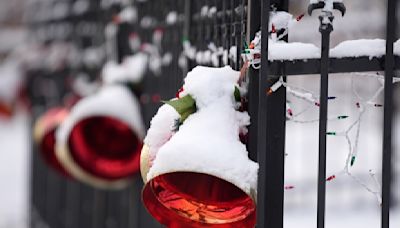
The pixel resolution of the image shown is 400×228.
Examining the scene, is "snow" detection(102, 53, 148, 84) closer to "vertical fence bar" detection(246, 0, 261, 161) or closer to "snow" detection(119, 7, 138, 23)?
"snow" detection(119, 7, 138, 23)

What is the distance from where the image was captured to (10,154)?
1161 cm

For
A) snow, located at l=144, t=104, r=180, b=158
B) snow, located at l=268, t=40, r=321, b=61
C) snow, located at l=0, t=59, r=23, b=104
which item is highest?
snow, located at l=268, t=40, r=321, b=61

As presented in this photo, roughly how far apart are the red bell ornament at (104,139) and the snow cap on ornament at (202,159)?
4.43 feet

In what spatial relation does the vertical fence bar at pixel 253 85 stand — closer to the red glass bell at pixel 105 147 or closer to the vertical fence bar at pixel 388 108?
the vertical fence bar at pixel 388 108

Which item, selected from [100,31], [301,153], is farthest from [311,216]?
[301,153]

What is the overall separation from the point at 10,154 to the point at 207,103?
10.3m

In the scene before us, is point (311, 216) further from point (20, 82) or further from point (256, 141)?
point (20, 82)

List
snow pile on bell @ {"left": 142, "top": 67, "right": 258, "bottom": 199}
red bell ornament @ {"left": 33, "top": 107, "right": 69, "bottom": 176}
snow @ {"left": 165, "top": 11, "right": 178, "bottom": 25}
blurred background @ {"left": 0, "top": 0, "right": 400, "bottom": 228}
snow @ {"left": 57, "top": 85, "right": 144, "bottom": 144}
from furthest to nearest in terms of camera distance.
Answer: blurred background @ {"left": 0, "top": 0, "right": 400, "bottom": 228} < red bell ornament @ {"left": 33, "top": 107, "right": 69, "bottom": 176} < snow @ {"left": 57, "top": 85, "right": 144, "bottom": 144} < snow @ {"left": 165, "top": 11, "right": 178, "bottom": 25} < snow pile on bell @ {"left": 142, "top": 67, "right": 258, "bottom": 199}

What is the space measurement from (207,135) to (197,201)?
0.58 ft

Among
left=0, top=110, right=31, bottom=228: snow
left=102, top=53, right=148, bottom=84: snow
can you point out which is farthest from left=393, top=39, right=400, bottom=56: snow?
left=0, top=110, right=31, bottom=228: snow

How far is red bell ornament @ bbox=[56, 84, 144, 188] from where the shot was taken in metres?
3.16

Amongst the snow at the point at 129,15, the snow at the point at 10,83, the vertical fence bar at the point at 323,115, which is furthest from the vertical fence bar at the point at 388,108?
the snow at the point at 10,83

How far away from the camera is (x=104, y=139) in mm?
3223

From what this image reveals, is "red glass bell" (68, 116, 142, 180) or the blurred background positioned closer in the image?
"red glass bell" (68, 116, 142, 180)
